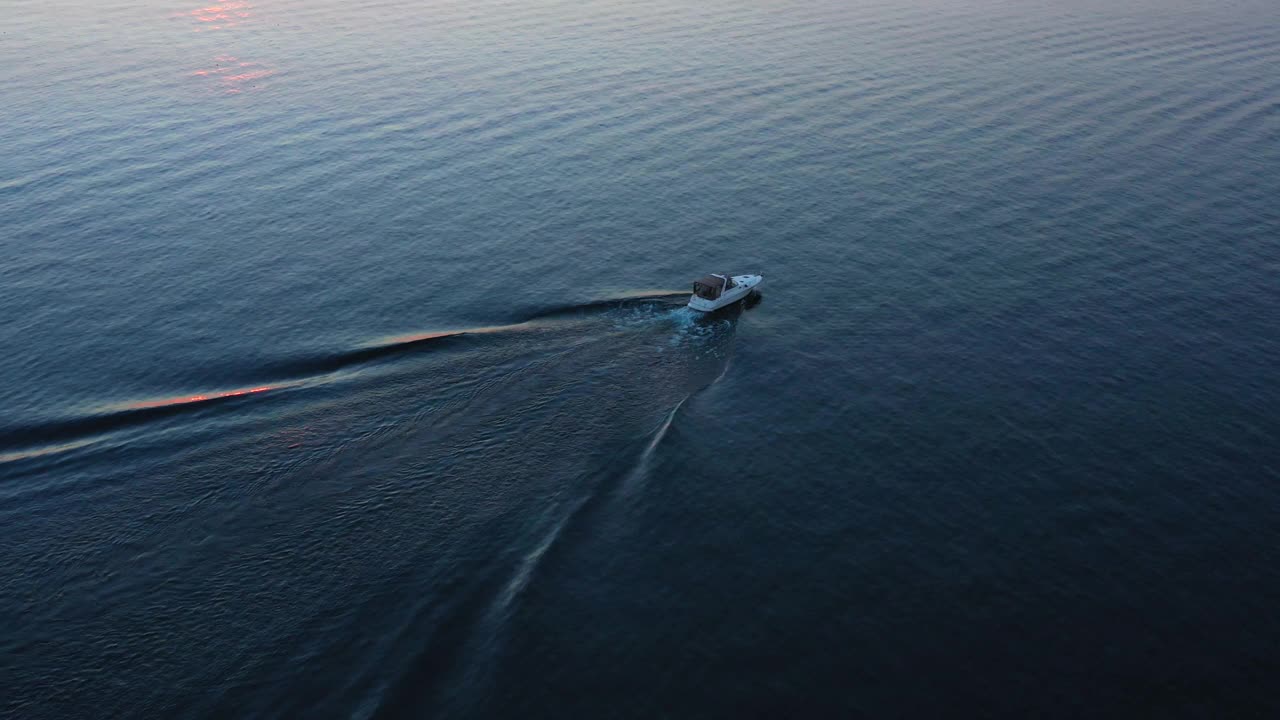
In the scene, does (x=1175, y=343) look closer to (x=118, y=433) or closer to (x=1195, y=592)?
(x=1195, y=592)

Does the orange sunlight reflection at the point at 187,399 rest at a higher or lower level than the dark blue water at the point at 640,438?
higher

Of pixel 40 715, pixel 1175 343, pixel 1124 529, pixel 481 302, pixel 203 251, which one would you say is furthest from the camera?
pixel 203 251

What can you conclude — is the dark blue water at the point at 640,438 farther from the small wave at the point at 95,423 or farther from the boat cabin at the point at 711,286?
the boat cabin at the point at 711,286

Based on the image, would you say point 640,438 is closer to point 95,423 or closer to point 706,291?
point 706,291

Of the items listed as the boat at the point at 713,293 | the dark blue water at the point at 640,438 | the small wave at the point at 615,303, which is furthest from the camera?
the small wave at the point at 615,303

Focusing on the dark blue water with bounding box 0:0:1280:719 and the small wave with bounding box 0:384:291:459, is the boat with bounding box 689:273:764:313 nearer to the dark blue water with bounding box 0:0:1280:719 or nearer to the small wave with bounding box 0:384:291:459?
the dark blue water with bounding box 0:0:1280:719

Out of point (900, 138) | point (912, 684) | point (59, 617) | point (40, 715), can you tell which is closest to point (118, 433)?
point (59, 617)

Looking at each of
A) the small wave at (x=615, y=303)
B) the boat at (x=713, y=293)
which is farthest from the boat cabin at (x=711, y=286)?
the small wave at (x=615, y=303)
